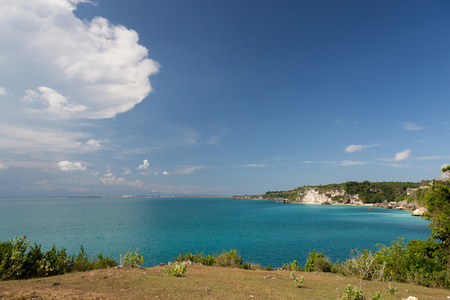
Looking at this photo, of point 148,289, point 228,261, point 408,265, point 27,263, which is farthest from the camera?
point 228,261

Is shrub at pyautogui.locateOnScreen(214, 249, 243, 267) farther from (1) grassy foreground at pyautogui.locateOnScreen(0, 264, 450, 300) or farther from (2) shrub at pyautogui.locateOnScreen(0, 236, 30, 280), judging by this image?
(2) shrub at pyautogui.locateOnScreen(0, 236, 30, 280)

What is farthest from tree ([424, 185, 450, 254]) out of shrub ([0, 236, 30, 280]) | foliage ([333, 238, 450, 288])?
shrub ([0, 236, 30, 280])

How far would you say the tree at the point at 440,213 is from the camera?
20.1 metres

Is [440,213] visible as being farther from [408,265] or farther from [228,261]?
[228,261]

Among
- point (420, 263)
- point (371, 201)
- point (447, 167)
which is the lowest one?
point (371, 201)

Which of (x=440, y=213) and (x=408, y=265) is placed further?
(x=440, y=213)

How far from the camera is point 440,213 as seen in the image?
71.3 feet

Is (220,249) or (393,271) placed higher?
(393,271)

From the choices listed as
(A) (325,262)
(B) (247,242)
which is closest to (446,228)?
(A) (325,262)

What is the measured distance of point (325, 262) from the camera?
76.6 feet

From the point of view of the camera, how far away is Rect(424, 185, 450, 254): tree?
20.1 meters

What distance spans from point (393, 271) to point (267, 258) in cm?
2089

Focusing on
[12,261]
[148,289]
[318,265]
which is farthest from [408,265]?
[12,261]

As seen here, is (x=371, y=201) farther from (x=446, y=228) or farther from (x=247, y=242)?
(x=446, y=228)
